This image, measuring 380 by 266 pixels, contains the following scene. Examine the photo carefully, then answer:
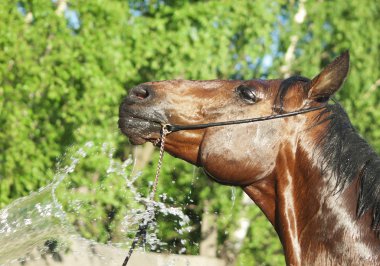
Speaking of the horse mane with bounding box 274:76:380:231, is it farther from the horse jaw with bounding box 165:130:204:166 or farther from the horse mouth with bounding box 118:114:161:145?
the horse mouth with bounding box 118:114:161:145

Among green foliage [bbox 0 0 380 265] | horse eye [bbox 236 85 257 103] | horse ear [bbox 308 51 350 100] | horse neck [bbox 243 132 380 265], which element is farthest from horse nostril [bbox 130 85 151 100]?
green foliage [bbox 0 0 380 265]

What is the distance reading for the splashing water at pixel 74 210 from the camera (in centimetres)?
510

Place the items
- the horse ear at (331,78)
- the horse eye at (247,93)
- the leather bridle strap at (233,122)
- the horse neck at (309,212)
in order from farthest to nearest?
the horse eye at (247,93), the leather bridle strap at (233,122), the horse ear at (331,78), the horse neck at (309,212)

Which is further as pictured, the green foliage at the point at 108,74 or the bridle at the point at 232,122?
the green foliage at the point at 108,74

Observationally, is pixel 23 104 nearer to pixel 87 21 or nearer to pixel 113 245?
pixel 87 21

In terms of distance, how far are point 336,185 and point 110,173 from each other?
13.0ft

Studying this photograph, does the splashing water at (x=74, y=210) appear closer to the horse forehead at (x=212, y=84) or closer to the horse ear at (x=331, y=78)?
the horse forehead at (x=212, y=84)

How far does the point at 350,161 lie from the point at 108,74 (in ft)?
16.1

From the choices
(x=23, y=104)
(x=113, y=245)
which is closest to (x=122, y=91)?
(x=23, y=104)

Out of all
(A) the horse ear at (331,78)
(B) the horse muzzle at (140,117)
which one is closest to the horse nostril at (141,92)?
(B) the horse muzzle at (140,117)

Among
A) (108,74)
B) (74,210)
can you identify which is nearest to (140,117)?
(74,210)

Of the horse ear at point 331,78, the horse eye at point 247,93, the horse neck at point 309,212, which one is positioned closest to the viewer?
the horse neck at point 309,212

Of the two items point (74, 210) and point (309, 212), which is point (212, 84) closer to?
point (309, 212)

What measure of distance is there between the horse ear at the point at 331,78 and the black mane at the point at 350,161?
0.10m
